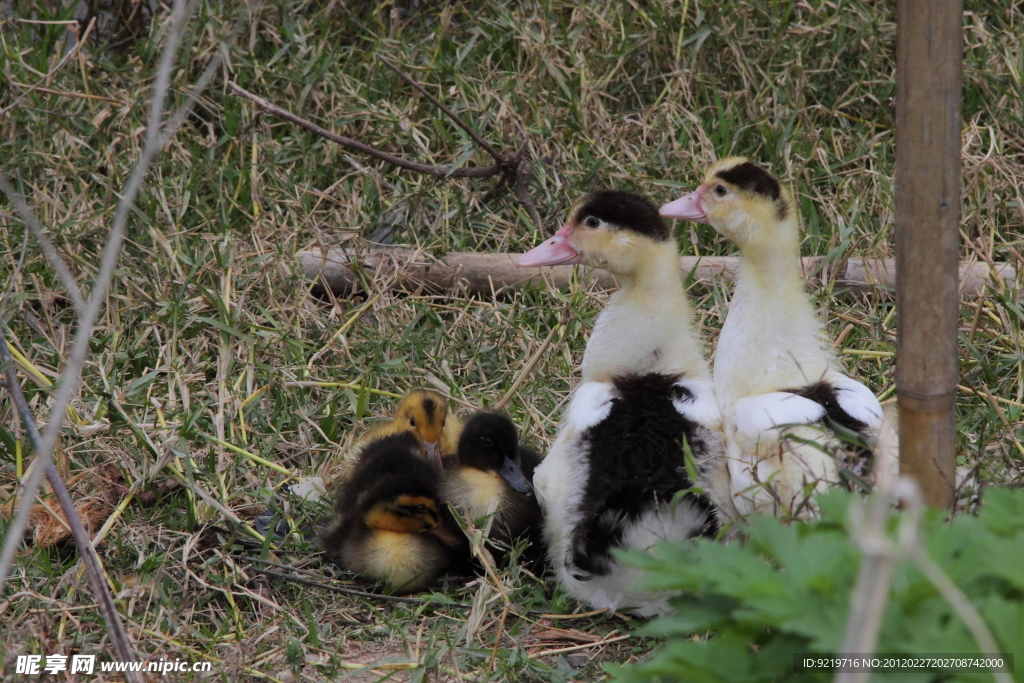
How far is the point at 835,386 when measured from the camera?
2.81 m

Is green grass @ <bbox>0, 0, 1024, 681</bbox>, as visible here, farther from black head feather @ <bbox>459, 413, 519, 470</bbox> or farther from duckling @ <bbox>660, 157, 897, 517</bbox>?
duckling @ <bbox>660, 157, 897, 517</bbox>

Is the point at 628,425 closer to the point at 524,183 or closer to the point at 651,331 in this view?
the point at 651,331

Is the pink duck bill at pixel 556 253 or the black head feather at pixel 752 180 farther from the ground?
the black head feather at pixel 752 180

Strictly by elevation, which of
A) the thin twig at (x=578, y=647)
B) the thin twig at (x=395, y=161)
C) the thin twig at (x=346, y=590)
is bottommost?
the thin twig at (x=346, y=590)

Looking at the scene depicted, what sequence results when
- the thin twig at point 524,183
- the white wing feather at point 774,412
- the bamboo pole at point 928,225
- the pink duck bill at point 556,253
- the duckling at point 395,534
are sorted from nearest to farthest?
the bamboo pole at point 928,225 → the white wing feather at point 774,412 → the duckling at point 395,534 → the pink duck bill at point 556,253 → the thin twig at point 524,183

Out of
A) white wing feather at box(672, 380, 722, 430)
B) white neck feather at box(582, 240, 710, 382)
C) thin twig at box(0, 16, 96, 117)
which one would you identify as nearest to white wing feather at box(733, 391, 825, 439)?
white wing feather at box(672, 380, 722, 430)

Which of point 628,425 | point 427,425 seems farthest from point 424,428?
Result: point 628,425

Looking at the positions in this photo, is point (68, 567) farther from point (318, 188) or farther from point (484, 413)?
point (318, 188)

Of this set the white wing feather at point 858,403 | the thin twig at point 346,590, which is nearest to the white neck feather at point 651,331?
the white wing feather at point 858,403

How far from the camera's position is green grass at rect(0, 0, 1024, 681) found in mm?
2980

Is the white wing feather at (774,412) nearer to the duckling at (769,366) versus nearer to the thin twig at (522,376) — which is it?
the duckling at (769,366)

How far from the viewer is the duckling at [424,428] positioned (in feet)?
11.1

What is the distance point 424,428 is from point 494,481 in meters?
0.35

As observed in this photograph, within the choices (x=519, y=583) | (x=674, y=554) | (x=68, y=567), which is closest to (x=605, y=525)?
(x=519, y=583)
